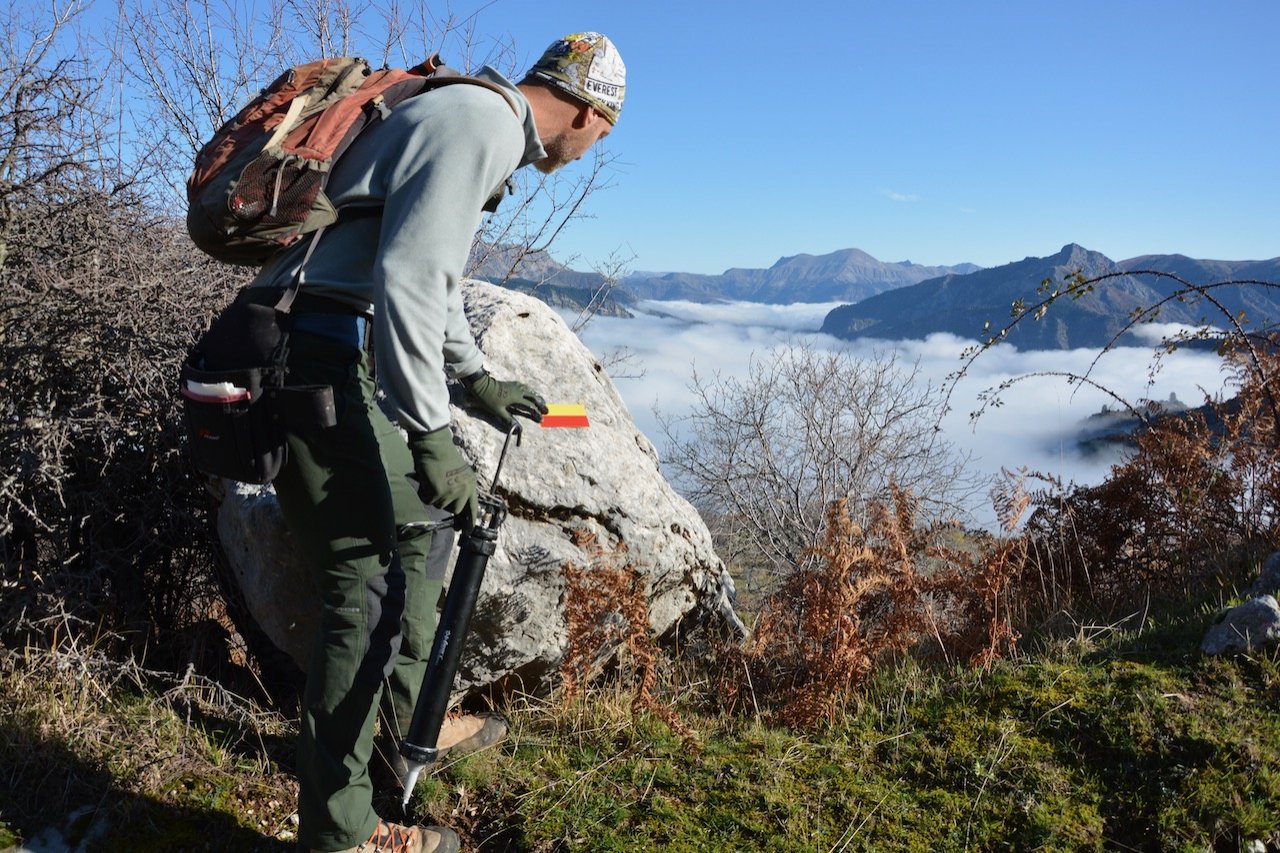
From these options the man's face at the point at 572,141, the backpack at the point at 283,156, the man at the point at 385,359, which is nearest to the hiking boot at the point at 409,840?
the man at the point at 385,359

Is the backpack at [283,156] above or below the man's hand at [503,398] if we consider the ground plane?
above

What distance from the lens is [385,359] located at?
7.44 feet

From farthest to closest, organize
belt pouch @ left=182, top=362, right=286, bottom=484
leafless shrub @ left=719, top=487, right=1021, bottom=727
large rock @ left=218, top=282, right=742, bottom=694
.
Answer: leafless shrub @ left=719, top=487, right=1021, bottom=727 < large rock @ left=218, top=282, right=742, bottom=694 < belt pouch @ left=182, top=362, right=286, bottom=484

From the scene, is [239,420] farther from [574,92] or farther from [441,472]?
[574,92]

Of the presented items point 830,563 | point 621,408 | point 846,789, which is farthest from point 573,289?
point 846,789

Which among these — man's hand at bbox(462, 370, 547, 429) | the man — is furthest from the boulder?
the man

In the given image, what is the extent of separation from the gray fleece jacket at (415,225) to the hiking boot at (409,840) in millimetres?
1245

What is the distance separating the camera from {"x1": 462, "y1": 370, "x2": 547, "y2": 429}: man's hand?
3.23m

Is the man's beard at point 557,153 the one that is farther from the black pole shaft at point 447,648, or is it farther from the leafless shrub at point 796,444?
the leafless shrub at point 796,444

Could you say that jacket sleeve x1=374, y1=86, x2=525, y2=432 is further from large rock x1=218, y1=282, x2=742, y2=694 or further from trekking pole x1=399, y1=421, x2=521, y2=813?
large rock x1=218, y1=282, x2=742, y2=694

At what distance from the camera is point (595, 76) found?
2.67m

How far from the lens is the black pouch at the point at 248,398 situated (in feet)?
7.65

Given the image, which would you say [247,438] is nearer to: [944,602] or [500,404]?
[500,404]

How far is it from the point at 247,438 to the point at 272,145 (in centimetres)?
78
